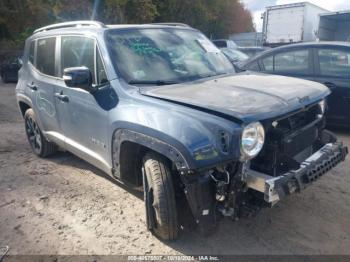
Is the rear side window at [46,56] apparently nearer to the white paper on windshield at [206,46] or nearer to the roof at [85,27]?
the roof at [85,27]

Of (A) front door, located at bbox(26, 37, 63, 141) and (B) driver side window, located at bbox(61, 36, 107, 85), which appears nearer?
(B) driver side window, located at bbox(61, 36, 107, 85)

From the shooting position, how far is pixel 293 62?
6.32m

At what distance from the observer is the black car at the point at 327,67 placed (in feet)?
19.0

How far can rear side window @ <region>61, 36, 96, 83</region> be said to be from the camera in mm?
3828

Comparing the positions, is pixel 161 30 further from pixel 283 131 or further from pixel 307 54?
pixel 307 54

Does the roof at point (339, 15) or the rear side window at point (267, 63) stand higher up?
the roof at point (339, 15)

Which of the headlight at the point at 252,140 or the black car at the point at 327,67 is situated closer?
the headlight at the point at 252,140

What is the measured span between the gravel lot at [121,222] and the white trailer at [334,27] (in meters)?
14.0


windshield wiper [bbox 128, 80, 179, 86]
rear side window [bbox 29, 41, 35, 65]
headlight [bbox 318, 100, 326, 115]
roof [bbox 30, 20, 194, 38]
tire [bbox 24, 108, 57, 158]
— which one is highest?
roof [bbox 30, 20, 194, 38]

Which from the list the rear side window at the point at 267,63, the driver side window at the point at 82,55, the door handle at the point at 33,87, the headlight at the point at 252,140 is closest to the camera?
the headlight at the point at 252,140

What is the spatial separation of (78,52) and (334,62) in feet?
13.5

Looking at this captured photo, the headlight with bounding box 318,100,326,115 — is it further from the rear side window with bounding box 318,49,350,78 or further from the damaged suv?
the rear side window with bounding box 318,49,350,78

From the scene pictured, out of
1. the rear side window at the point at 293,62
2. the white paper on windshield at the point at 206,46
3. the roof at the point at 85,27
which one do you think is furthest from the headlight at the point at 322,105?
the rear side window at the point at 293,62

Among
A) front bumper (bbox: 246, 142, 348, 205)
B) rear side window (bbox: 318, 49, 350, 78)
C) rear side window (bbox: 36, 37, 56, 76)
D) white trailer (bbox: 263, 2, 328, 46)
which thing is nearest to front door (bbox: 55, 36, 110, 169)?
rear side window (bbox: 36, 37, 56, 76)
